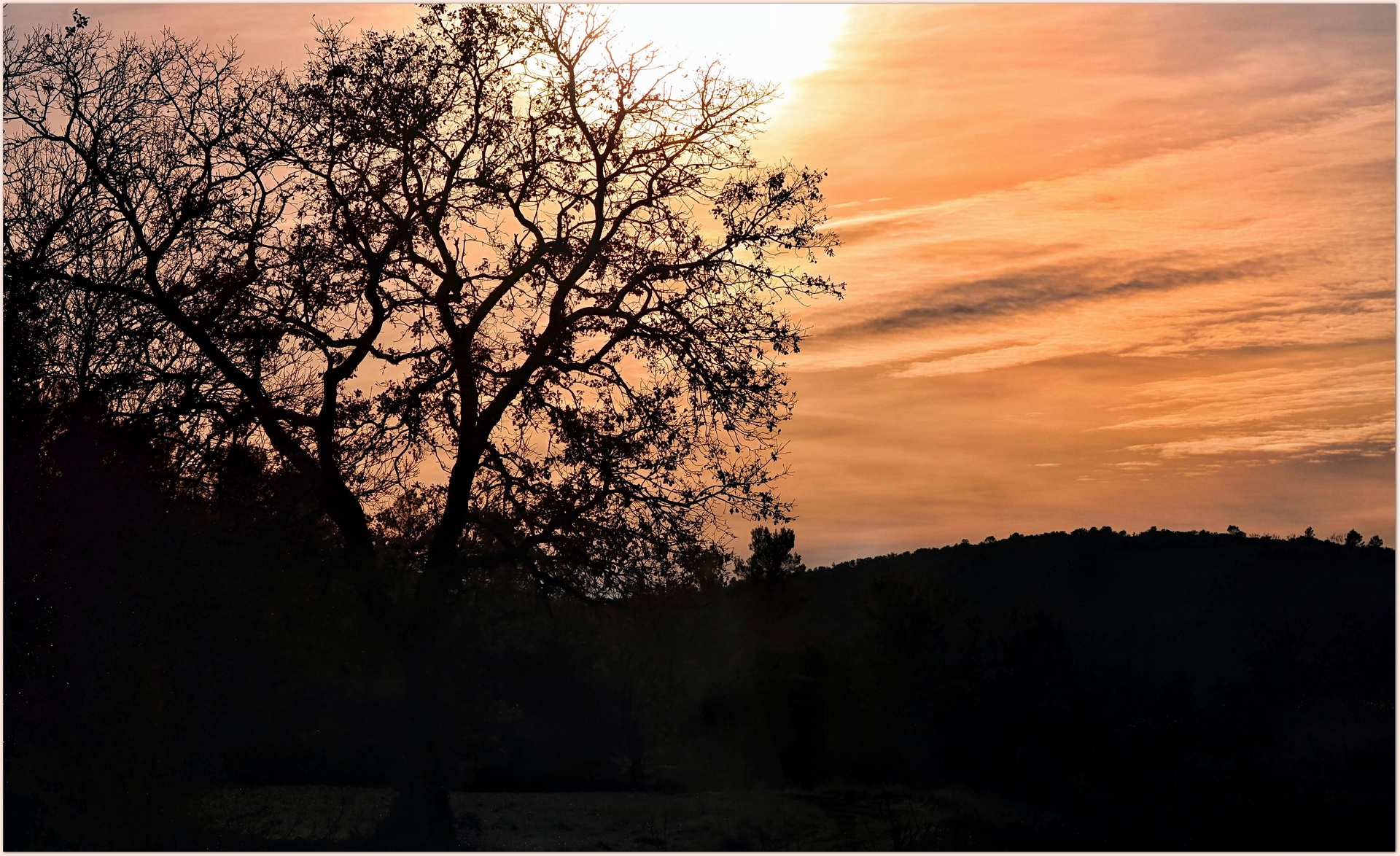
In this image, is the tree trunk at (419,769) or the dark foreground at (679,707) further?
the tree trunk at (419,769)

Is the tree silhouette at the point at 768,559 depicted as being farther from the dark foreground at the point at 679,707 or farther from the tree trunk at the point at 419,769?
the tree trunk at the point at 419,769

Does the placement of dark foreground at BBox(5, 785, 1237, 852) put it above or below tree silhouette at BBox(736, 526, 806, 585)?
below

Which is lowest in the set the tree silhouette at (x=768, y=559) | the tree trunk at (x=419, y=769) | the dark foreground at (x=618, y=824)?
the dark foreground at (x=618, y=824)

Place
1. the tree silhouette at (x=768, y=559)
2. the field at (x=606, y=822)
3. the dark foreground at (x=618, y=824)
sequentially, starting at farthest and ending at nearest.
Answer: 1. the tree silhouette at (x=768, y=559)
2. the field at (x=606, y=822)
3. the dark foreground at (x=618, y=824)

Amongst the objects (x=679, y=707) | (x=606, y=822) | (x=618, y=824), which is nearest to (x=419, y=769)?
(x=606, y=822)

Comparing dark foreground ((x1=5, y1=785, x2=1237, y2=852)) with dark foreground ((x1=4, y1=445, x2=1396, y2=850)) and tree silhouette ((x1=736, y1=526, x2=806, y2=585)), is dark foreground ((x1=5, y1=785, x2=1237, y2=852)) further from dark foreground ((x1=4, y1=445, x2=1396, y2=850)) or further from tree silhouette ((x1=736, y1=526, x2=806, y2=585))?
tree silhouette ((x1=736, y1=526, x2=806, y2=585))

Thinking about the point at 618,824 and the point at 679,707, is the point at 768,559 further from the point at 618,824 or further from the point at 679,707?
the point at 618,824

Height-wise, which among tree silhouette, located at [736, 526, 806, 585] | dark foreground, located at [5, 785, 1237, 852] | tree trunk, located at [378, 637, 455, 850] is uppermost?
tree silhouette, located at [736, 526, 806, 585]

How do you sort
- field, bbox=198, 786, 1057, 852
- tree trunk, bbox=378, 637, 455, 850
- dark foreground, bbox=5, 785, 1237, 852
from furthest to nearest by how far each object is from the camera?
tree trunk, bbox=378, 637, 455, 850 < field, bbox=198, 786, 1057, 852 < dark foreground, bbox=5, 785, 1237, 852

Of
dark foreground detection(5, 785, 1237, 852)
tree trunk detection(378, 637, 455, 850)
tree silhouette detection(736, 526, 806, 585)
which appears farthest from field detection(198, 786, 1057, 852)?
tree silhouette detection(736, 526, 806, 585)

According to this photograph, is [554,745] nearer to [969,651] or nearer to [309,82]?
[969,651]

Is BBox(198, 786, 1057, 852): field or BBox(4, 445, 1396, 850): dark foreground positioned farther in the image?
BBox(198, 786, 1057, 852): field

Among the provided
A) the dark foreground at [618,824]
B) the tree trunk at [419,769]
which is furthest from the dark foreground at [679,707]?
the tree trunk at [419,769]

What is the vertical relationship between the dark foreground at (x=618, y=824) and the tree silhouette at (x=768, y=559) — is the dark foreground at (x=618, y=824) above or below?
below
